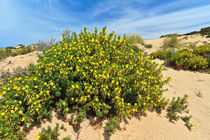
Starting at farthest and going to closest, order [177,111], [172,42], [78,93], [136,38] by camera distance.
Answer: [136,38]
[172,42]
[177,111]
[78,93]

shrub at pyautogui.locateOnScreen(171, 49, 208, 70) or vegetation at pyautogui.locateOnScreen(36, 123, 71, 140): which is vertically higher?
vegetation at pyautogui.locateOnScreen(36, 123, 71, 140)

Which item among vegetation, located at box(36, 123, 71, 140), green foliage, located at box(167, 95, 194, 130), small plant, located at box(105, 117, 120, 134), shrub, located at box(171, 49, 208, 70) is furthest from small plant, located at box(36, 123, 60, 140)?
shrub, located at box(171, 49, 208, 70)

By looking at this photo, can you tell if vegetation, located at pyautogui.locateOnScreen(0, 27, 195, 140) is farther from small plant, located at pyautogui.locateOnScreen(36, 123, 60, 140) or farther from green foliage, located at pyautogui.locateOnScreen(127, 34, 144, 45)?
green foliage, located at pyautogui.locateOnScreen(127, 34, 144, 45)

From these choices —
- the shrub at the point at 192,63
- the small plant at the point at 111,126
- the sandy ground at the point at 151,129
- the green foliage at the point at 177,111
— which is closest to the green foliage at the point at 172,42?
the shrub at the point at 192,63

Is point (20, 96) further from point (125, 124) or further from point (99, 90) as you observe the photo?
point (125, 124)

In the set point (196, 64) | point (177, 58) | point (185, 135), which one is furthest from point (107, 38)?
point (196, 64)

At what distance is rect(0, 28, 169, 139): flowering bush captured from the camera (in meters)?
2.24

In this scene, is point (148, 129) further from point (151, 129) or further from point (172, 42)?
point (172, 42)

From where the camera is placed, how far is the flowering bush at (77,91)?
224 centimetres

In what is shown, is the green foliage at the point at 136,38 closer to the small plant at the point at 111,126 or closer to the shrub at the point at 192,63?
the shrub at the point at 192,63

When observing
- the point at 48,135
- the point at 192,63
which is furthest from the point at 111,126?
the point at 192,63

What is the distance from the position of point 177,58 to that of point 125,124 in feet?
20.3

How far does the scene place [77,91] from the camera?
251 cm

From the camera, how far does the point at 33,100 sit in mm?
2211
